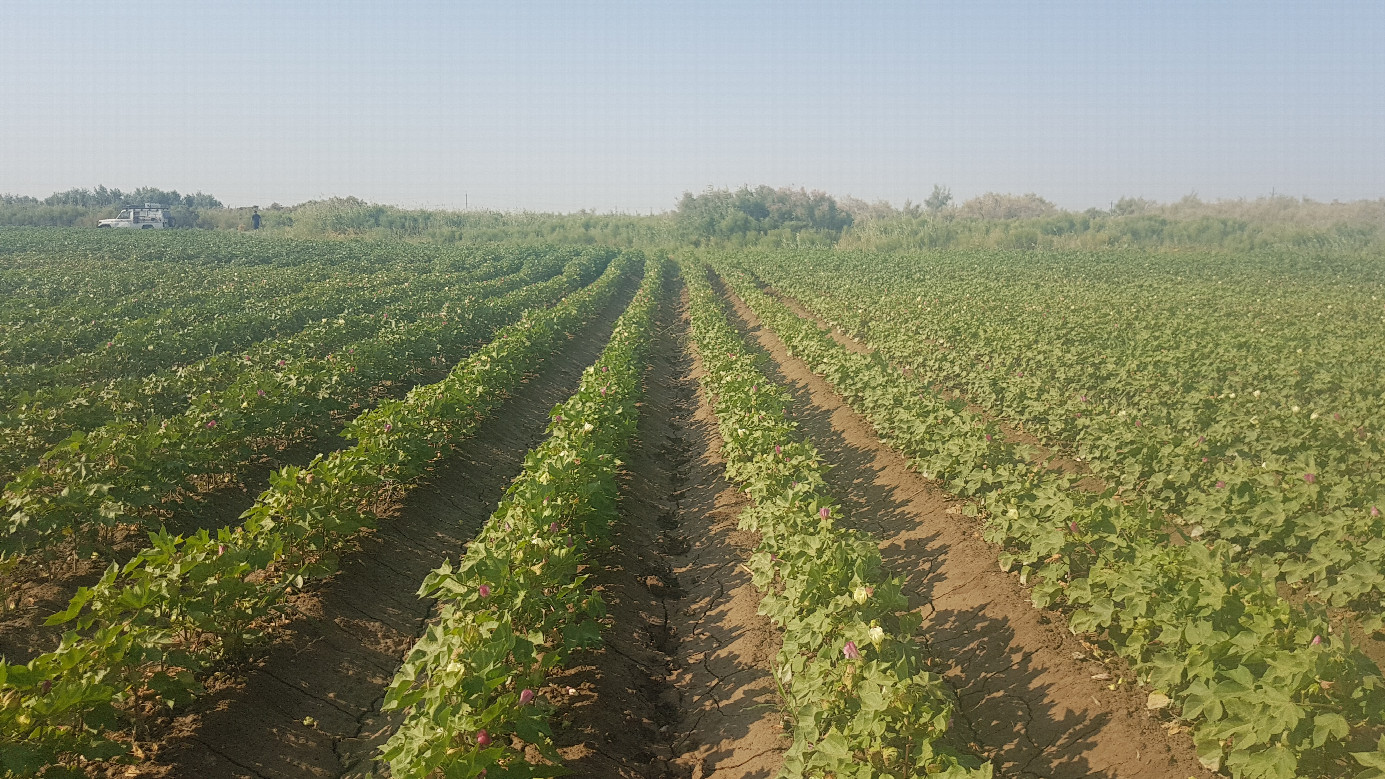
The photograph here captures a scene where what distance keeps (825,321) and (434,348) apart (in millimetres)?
11015

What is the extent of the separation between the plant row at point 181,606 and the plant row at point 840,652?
3205 millimetres

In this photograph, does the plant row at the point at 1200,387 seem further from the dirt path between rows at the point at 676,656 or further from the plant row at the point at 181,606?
the plant row at the point at 181,606

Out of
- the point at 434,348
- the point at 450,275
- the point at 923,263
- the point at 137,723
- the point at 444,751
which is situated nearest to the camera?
the point at 444,751

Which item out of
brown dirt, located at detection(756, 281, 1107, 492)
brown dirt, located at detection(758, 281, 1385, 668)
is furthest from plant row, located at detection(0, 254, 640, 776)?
brown dirt, located at detection(756, 281, 1107, 492)

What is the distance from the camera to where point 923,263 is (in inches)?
1599

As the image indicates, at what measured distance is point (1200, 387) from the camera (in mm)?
10305

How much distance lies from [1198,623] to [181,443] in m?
7.83

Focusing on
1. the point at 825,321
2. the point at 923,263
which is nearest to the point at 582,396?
the point at 825,321

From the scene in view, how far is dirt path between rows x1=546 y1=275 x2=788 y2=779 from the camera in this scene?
4465 millimetres

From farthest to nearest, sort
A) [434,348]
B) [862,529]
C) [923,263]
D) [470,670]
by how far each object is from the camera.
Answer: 1. [923,263]
2. [434,348]
3. [862,529]
4. [470,670]

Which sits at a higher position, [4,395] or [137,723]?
[4,395]

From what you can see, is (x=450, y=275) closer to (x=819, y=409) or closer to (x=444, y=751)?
(x=819, y=409)

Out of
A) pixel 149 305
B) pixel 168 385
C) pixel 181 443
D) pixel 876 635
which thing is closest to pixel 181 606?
pixel 181 443

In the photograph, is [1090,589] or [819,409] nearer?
[1090,589]
